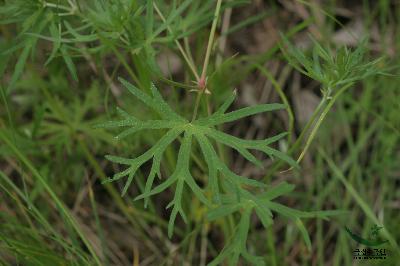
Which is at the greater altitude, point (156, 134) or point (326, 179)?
point (156, 134)

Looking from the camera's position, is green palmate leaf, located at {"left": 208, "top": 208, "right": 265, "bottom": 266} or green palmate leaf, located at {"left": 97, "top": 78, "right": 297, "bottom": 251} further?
green palmate leaf, located at {"left": 208, "top": 208, "right": 265, "bottom": 266}

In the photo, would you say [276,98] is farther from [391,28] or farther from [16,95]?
[16,95]

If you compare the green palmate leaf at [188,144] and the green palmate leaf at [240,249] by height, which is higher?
the green palmate leaf at [188,144]

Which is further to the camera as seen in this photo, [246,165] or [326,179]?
[246,165]

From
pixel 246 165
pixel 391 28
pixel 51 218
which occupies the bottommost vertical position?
pixel 51 218

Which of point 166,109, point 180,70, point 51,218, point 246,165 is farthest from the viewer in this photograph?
point 180,70

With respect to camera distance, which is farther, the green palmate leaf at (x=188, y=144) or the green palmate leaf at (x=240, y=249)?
the green palmate leaf at (x=240, y=249)

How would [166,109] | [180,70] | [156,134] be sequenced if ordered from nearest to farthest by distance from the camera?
[166,109], [156,134], [180,70]

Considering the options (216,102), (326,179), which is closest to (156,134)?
(216,102)

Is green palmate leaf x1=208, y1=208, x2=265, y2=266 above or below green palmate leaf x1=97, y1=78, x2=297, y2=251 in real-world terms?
below

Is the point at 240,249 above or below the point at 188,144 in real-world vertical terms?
below

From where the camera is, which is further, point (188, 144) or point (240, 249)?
point (240, 249)
